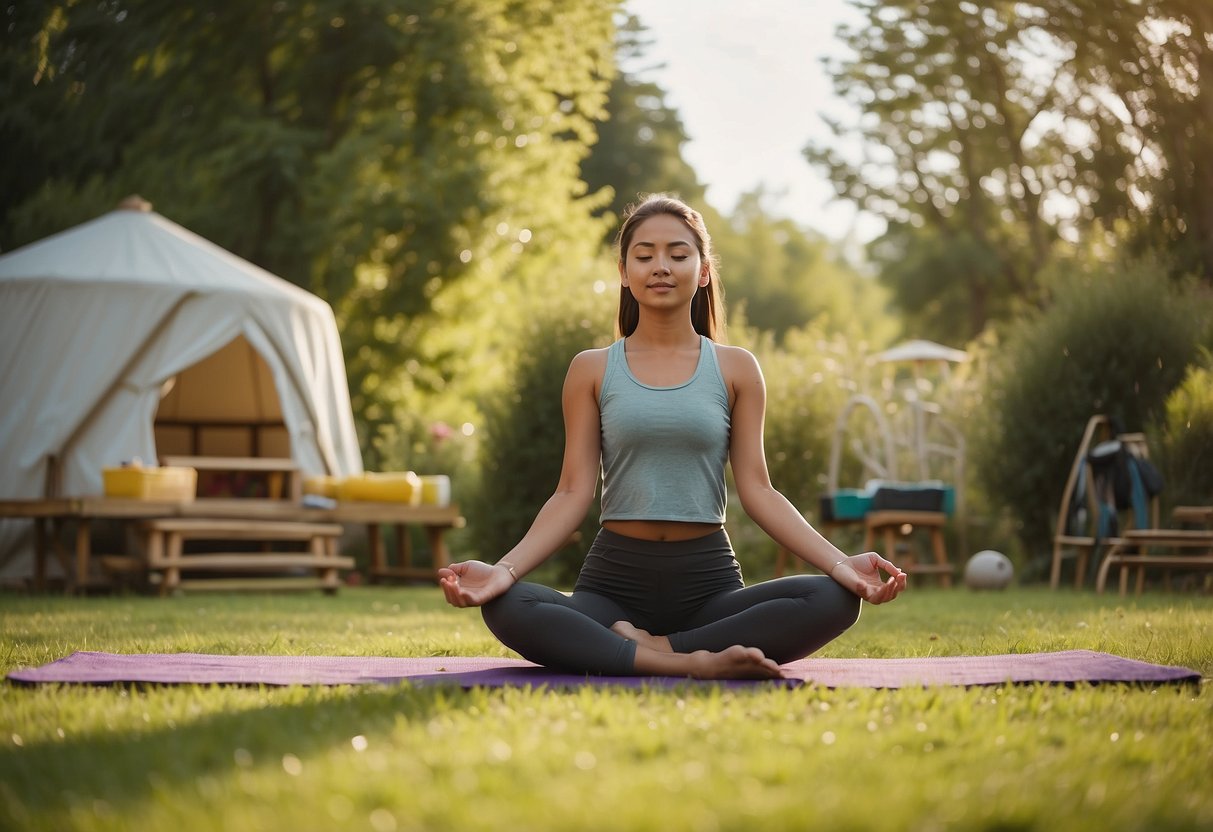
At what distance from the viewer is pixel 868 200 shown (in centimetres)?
2470

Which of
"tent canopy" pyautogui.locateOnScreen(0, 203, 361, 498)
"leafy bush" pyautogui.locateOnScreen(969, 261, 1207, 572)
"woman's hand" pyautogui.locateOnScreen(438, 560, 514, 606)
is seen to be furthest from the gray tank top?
"leafy bush" pyautogui.locateOnScreen(969, 261, 1207, 572)

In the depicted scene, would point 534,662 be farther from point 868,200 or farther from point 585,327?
point 868,200

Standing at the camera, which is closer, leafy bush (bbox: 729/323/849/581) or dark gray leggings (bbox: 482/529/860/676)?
dark gray leggings (bbox: 482/529/860/676)

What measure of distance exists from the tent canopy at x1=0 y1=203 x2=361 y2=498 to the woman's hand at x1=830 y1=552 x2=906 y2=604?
797 cm

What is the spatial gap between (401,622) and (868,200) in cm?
1930

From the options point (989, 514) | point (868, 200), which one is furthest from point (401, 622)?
point (868, 200)

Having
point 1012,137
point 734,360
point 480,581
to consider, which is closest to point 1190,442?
point 734,360

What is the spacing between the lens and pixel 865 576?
3654 millimetres

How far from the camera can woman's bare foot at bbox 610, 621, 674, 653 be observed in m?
A: 3.70

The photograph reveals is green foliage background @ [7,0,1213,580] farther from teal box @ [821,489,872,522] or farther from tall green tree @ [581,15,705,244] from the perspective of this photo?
tall green tree @ [581,15,705,244]

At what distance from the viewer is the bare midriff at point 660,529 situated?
385 cm

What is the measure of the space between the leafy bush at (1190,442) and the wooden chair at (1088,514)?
0.19 m

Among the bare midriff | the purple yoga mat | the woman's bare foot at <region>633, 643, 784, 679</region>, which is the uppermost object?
the bare midriff

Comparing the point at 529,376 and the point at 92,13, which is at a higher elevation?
the point at 92,13
